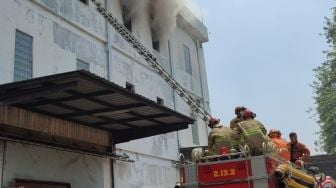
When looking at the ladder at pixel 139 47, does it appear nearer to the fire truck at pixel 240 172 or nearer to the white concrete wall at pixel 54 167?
the white concrete wall at pixel 54 167

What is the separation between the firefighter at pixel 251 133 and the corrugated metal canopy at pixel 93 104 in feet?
9.98

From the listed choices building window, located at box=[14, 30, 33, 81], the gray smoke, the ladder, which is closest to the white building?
building window, located at box=[14, 30, 33, 81]

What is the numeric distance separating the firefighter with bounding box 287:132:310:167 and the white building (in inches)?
226

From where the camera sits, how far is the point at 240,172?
6.99m

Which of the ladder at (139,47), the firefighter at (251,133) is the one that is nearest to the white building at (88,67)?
the ladder at (139,47)

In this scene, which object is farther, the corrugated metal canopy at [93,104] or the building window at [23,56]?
the building window at [23,56]

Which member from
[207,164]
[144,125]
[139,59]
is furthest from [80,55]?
[207,164]

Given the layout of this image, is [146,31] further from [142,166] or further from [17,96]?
[17,96]

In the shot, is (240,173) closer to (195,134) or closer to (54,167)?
(54,167)

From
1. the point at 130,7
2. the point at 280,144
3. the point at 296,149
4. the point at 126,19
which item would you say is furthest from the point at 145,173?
the point at 280,144

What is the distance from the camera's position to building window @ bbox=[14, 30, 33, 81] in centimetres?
1100

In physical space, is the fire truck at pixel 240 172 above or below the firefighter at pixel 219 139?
below

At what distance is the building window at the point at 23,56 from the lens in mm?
11000

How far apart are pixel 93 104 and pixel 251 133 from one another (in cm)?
474
